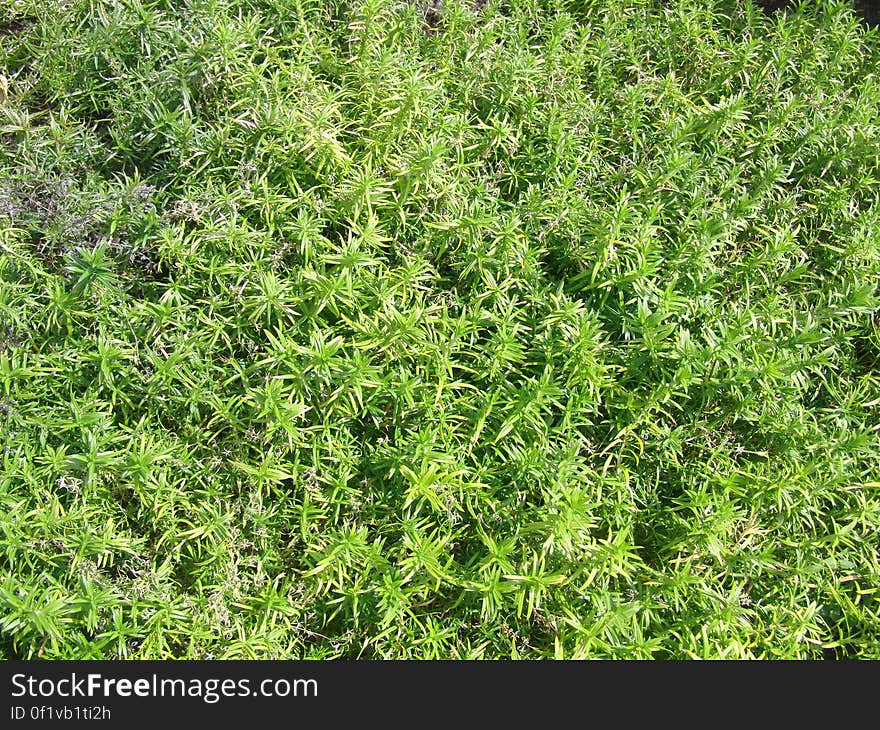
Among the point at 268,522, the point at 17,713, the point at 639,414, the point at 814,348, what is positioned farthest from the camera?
the point at 814,348

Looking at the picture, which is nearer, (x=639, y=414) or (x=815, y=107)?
(x=639, y=414)

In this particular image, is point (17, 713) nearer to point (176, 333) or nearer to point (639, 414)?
point (176, 333)

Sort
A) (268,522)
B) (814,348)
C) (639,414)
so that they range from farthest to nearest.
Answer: (814,348), (639,414), (268,522)

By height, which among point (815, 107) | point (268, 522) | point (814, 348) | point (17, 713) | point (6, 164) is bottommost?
point (17, 713)

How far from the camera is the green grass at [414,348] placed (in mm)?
2779

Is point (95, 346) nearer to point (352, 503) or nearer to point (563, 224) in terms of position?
point (352, 503)

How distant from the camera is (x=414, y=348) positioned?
3020mm

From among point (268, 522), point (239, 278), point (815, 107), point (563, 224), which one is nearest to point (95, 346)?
point (239, 278)

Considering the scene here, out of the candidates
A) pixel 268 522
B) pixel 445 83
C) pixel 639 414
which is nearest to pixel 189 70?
pixel 445 83

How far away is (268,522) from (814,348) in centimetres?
233

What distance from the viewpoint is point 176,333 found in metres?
3.00

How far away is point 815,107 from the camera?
3.81 metres

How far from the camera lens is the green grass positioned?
2.78 metres

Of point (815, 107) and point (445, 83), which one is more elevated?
point (815, 107)
